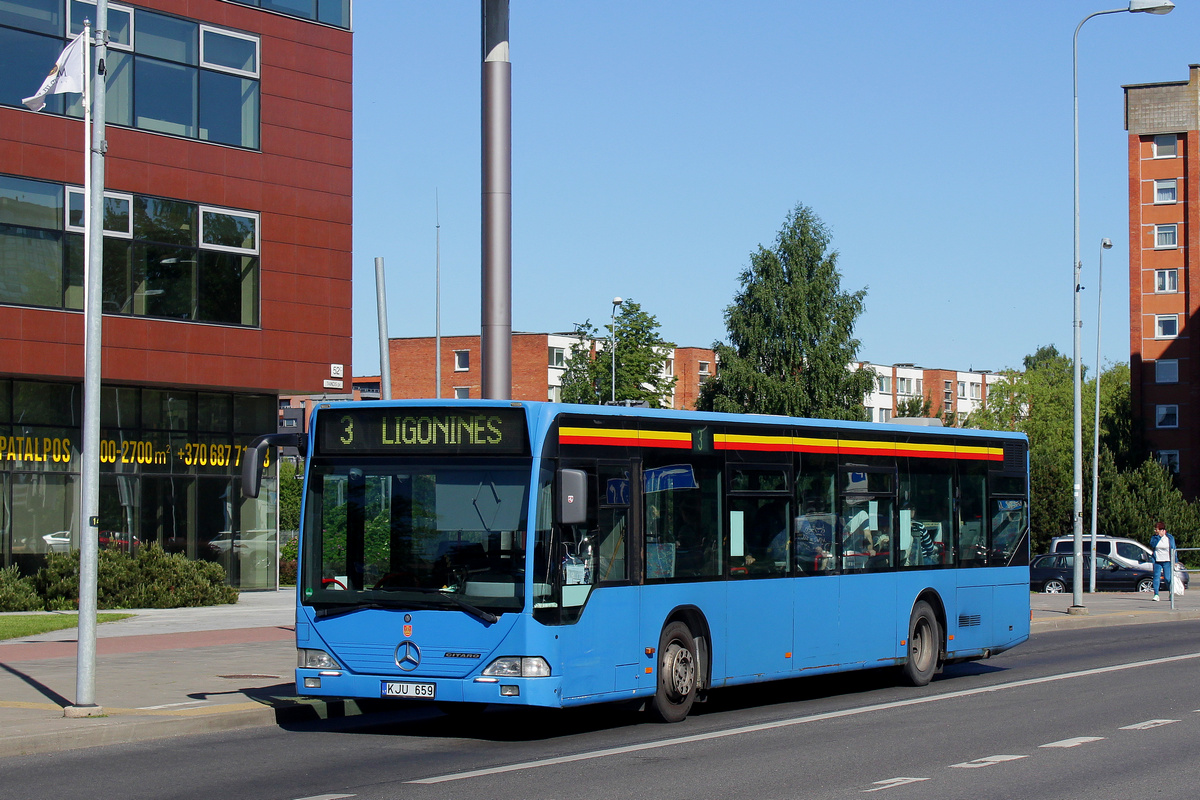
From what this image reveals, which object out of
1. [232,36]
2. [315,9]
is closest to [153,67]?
[232,36]

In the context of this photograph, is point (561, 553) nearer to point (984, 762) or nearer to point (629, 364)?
point (984, 762)

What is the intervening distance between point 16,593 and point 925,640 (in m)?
17.0

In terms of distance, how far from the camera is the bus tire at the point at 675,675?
41.2 ft

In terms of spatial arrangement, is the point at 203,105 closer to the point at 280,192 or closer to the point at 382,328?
the point at 280,192

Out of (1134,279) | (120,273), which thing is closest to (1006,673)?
(120,273)

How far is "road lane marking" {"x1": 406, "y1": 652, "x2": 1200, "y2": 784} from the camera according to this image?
33.4ft

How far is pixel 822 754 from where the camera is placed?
10.9m

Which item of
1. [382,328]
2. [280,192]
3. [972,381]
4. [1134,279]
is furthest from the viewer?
[972,381]

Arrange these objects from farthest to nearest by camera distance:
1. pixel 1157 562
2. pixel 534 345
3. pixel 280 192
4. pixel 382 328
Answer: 1. pixel 534 345
2. pixel 1157 562
3. pixel 280 192
4. pixel 382 328

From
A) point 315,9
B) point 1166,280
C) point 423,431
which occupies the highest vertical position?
point 315,9

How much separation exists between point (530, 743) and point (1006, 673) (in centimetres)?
862

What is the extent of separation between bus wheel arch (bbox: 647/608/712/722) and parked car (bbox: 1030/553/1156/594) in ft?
97.2

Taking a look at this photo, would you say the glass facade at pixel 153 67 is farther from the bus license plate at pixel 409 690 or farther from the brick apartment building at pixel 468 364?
the brick apartment building at pixel 468 364

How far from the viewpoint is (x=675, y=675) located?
12672mm
